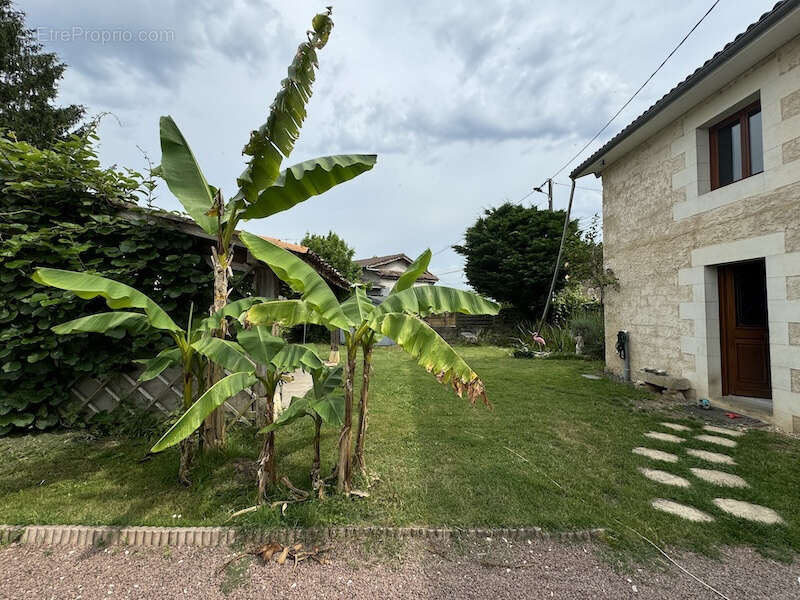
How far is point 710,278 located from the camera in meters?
6.65

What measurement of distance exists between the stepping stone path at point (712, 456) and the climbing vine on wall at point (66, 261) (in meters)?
6.93

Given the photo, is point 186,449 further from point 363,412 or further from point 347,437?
point 363,412

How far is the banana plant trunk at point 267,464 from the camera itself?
320cm

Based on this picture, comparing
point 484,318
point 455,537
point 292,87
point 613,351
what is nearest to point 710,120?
point 613,351

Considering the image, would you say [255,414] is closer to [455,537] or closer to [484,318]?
[455,537]

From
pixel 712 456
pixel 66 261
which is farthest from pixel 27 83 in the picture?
pixel 712 456

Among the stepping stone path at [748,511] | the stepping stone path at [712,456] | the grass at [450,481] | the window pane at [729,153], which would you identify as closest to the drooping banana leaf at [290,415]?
the grass at [450,481]

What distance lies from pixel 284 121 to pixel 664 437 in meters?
6.57

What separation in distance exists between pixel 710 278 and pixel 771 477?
13.4 feet

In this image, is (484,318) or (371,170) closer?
(371,170)

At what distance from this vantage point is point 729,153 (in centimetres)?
654

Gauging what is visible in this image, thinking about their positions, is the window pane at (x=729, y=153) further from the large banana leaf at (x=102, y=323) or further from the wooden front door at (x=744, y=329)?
the large banana leaf at (x=102, y=323)

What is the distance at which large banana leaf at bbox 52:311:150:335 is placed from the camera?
3.31m

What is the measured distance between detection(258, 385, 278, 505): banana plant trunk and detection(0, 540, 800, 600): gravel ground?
531 millimetres
